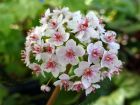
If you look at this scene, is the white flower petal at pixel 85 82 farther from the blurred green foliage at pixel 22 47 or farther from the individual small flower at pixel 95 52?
the blurred green foliage at pixel 22 47

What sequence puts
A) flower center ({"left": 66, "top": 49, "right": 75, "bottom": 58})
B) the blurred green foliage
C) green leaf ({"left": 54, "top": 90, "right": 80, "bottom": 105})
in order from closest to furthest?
flower center ({"left": 66, "top": 49, "right": 75, "bottom": 58})
green leaf ({"left": 54, "top": 90, "right": 80, "bottom": 105})
the blurred green foliage

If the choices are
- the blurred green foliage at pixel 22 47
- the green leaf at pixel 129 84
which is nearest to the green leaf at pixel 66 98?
the blurred green foliage at pixel 22 47

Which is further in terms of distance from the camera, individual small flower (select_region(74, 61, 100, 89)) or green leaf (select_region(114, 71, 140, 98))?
green leaf (select_region(114, 71, 140, 98))

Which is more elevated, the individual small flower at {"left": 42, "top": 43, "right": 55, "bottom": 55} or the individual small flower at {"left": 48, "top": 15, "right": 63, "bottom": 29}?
the individual small flower at {"left": 48, "top": 15, "right": 63, "bottom": 29}

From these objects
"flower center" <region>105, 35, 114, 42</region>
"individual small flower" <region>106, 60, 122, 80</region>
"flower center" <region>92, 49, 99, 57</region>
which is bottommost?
"individual small flower" <region>106, 60, 122, 80</region>

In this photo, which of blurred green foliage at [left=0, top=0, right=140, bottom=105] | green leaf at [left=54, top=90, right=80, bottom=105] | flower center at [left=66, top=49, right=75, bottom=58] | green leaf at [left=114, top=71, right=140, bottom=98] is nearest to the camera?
flower center at [left=66, top=49, right=75, bottom=58]

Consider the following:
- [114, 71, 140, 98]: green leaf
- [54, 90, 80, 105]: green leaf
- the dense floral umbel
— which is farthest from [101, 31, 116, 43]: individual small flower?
[114, 71, 140, 98]: green leaf

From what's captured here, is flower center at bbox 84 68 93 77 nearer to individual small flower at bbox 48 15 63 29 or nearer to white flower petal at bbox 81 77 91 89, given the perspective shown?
white flower petal at bbox 81 77 91 89

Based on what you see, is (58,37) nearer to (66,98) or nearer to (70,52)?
(70,52)
